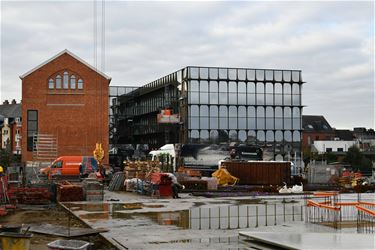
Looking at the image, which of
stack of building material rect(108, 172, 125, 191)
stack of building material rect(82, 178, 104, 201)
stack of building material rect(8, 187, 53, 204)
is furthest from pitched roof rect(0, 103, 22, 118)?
stack of building material rect(8, 187, 53, 204)

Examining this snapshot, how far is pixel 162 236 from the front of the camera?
14.6 m

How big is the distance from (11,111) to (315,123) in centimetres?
6595

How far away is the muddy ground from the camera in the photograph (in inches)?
542

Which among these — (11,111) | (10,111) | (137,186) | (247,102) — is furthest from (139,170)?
(10,111)

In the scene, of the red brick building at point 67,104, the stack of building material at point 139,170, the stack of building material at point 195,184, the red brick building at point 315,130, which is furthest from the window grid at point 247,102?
the red brick building at point 315,130

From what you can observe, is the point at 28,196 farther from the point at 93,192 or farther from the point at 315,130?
the point at 315,130

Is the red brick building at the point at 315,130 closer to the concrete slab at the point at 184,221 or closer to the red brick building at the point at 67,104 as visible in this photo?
the red brick building at the point at 67,104

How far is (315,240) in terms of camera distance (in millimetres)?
12055

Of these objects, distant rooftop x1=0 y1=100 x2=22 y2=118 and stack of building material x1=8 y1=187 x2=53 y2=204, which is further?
distant rooftop x1=0 y1=100 x2=22 y2=118

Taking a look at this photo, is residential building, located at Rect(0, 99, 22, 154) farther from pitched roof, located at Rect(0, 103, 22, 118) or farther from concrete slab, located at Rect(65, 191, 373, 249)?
concrete slab, located at Rect(65, 191, 373, 249)

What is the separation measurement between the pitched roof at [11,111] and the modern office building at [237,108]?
148 feet

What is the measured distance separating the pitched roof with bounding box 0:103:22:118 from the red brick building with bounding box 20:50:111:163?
3872 centimetres

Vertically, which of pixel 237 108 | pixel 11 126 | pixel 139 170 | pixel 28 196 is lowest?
pixel 28 196

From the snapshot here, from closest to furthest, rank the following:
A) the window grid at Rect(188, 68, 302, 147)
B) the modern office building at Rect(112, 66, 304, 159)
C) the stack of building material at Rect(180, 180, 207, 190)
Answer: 1. the stack of building material at Rect(180, 180, 207, 190)
2. the modern office building at Rect(112, 66, 304, 159)
3. the window grid at Rect(188, 68, 302, 147)
